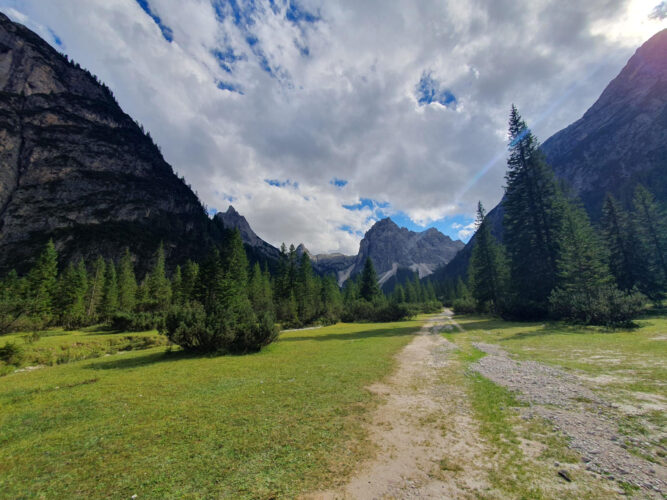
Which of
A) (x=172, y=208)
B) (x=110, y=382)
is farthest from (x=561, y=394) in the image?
(x=172, y=208)

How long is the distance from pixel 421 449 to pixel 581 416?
12.8 feet

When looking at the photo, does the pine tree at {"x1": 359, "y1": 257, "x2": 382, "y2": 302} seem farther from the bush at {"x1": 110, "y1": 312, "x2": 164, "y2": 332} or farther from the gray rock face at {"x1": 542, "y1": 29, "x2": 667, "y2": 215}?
the gray rock face at {"x1": 542, "y1": 29, "x2": 667, "y2": 215}

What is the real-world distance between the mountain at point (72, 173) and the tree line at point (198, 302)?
205 ft

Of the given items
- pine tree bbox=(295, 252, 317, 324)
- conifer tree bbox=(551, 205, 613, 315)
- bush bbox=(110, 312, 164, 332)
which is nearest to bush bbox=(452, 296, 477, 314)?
conifer tree bbox=(551, 205, 613, 315)

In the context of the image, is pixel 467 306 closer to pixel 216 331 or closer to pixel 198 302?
pixel 198 302

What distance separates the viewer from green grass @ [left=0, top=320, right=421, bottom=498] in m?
3.97

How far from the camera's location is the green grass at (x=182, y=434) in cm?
397

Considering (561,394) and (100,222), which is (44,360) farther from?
(100,222)

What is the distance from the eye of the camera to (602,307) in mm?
19953

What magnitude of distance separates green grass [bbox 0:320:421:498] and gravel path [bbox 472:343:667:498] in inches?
→ 153

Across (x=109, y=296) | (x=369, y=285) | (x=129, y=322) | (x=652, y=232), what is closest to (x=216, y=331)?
(x=129, y=322)

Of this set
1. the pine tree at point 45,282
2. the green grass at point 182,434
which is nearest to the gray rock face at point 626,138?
the green grass at point 182,434

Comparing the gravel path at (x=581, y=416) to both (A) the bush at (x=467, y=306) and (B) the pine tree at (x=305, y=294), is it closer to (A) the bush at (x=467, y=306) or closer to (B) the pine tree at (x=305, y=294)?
(B) the pine tree at (x=305, y=294)

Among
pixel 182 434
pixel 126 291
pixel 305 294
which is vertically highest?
pixel 126 291
